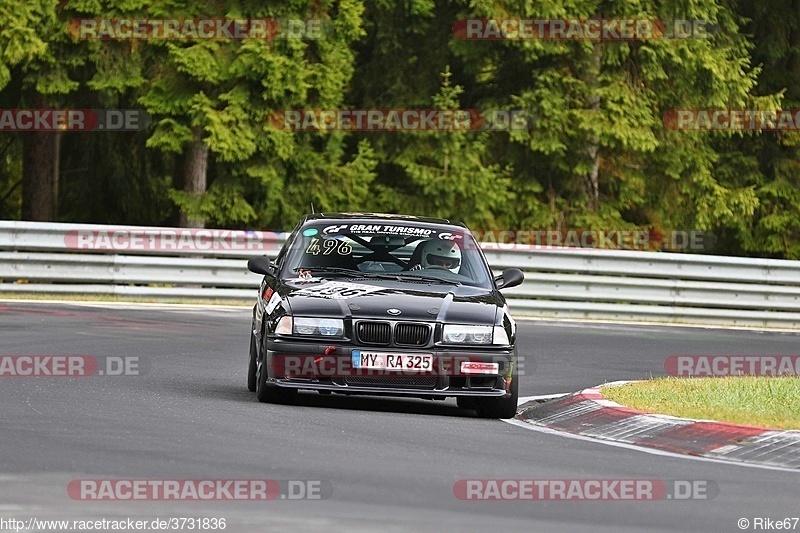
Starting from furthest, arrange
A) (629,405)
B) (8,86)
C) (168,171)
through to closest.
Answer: (168,171) < (8,86) < (629,405)

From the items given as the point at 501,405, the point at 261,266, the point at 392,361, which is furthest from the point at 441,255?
the point at 392,361

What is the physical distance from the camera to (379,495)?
837 cm

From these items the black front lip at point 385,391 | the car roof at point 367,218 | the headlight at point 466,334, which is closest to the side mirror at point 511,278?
the car roof at point 367,218

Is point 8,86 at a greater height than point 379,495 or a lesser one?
greater

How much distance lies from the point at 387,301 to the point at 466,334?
0.62 metres

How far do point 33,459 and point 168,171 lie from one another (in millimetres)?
25942

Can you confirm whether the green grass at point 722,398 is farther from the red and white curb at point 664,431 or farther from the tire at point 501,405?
the tire at point 501,405

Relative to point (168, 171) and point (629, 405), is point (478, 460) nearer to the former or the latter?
point (629, 405)

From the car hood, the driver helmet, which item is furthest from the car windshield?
the car hood

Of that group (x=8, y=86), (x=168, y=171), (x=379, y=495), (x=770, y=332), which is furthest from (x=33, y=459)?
(x=168, y=171)

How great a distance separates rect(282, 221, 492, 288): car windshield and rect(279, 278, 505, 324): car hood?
40cm

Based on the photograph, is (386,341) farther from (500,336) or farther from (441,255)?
(441,255)

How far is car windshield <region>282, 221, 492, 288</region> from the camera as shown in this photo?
529 inches

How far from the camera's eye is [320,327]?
12195mm
